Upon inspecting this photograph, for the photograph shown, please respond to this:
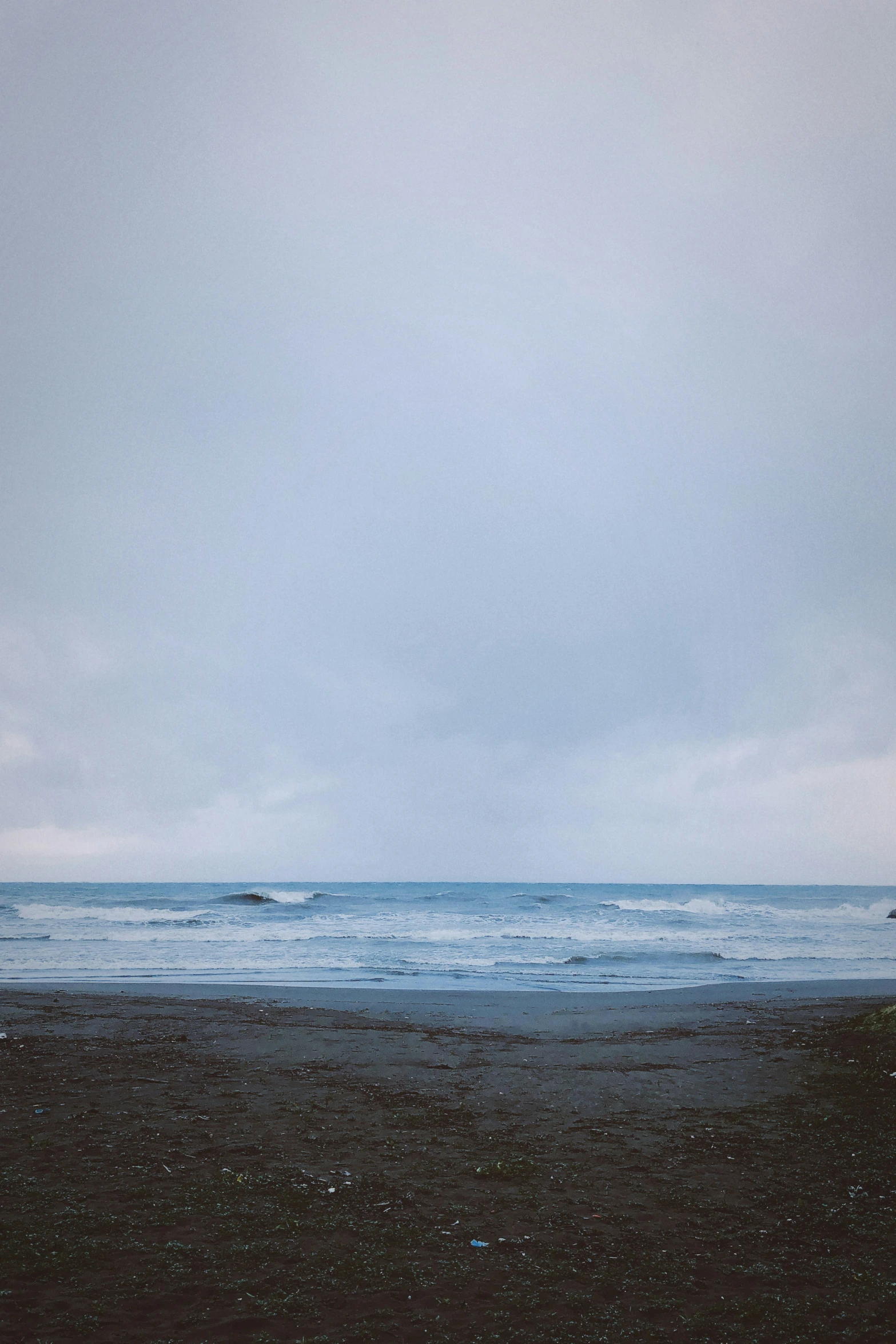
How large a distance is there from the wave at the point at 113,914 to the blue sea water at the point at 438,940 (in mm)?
179

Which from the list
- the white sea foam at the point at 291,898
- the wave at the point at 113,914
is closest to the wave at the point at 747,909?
the white sea foam at the point at 291,898

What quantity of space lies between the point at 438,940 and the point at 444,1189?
29.5 m

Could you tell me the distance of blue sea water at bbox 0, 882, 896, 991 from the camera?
2256 centimetres

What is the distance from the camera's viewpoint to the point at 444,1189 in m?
5.91

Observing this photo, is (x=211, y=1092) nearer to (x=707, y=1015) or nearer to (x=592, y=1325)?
(x=592, y=1325)

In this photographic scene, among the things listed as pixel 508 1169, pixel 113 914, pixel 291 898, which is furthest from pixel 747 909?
pixel 508 1169

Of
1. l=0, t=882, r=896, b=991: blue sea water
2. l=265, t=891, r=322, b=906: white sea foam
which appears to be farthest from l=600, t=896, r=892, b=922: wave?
l=265, t=891, r=322, b=906: white sea foam

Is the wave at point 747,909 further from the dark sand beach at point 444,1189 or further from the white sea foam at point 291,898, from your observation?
the dark sand beach at point 444,1189

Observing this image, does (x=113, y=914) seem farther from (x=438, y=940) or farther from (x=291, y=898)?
(x=438, y=940)

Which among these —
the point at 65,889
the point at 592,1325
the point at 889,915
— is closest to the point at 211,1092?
Answer: the point at 592,1325

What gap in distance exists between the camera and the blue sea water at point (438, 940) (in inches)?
888

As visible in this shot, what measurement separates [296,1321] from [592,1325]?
157 cm

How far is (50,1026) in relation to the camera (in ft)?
41.2

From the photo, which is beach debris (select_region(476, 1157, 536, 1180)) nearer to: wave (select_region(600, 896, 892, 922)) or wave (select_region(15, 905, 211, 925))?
wave (select_region(15, 905, 211, 925))
